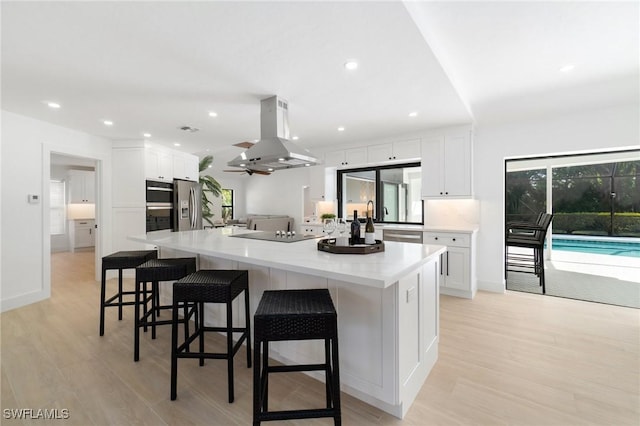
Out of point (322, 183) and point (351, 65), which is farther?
point (322, 183)

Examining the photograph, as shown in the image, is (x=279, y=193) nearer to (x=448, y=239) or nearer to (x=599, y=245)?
(x=448, y=239)

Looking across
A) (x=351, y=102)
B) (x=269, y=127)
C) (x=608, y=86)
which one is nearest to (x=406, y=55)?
(x=351, y=102)

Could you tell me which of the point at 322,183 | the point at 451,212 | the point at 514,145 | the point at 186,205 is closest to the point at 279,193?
the point at 322,183

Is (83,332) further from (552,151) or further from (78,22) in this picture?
(552,151)

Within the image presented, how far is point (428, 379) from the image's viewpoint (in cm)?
191

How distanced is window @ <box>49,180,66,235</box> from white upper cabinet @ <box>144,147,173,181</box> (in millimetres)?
4786

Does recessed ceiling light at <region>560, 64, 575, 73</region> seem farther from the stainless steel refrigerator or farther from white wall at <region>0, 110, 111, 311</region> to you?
white wall at <region>0, 110, 111, 311</region>

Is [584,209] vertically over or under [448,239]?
over

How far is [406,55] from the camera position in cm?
204

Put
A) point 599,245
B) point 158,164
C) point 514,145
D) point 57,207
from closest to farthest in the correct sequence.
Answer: point 514,145 < point 158,164 < point 599,245 < point 57,207

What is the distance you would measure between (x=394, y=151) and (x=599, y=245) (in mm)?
5823

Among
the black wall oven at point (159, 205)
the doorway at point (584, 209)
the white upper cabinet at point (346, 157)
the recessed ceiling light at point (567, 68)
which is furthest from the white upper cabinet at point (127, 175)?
the doorway at point (584, 209)

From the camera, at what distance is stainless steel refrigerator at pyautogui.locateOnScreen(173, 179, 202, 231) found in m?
5.03

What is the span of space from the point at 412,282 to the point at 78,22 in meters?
2.62
